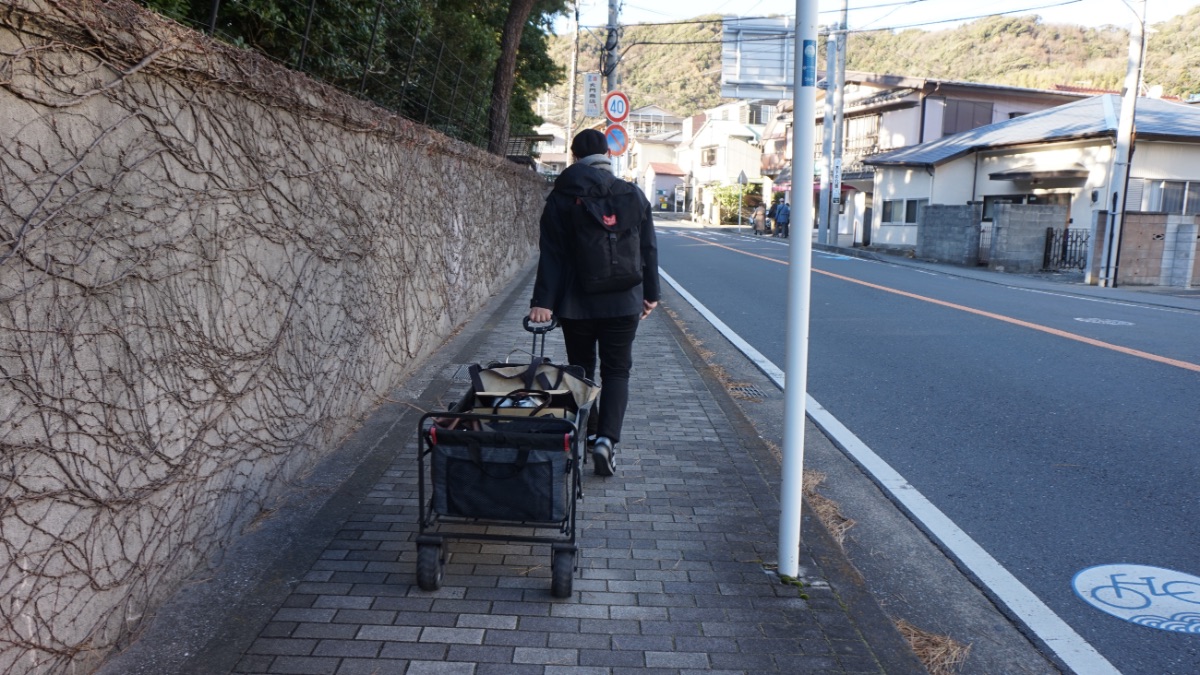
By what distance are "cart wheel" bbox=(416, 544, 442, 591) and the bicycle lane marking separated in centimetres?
264

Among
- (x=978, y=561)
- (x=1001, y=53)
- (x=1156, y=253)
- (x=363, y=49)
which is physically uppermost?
(x=1001, y=53)

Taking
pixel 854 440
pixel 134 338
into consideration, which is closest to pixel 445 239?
pixel 854 440

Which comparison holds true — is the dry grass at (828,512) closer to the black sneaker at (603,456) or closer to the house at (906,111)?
the black sneaker at (603,456)

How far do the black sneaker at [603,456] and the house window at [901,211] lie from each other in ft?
97.6

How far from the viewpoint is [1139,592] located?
3.78m

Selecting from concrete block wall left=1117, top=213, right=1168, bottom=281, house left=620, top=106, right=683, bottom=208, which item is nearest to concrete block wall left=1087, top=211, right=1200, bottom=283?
concrete block wall left=1117, top=213, right=1168, bottom=281

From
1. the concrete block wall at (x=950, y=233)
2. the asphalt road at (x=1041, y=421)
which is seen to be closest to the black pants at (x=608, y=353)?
the asphalt road at (x=1041, y=421)

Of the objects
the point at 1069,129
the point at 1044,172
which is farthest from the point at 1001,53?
the point at 1044,172

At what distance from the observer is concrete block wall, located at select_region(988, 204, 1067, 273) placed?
23062mm

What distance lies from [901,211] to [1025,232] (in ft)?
37.2

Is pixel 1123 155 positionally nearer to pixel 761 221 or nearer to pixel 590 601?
pixel 590 601

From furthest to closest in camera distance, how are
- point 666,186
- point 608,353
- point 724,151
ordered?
point 666,186 < point 724,151 < point 608,353

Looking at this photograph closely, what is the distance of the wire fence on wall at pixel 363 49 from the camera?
258 inches

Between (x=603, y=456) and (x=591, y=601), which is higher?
(x=603, y=456)
